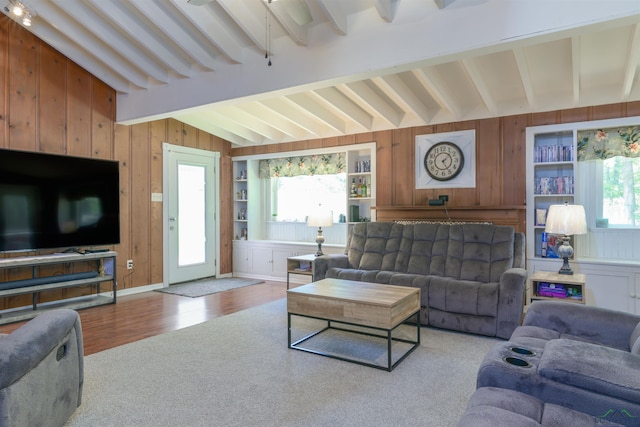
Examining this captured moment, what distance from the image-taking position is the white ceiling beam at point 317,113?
479 centimetres

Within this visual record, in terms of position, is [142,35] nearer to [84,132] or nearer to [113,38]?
[113,38]

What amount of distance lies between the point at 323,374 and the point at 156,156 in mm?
4262

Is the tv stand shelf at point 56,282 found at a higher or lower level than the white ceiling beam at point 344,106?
lower

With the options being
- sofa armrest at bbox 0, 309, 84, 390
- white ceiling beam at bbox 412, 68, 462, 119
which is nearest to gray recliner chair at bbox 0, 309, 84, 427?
sofa armrest at bbox 0, 309, 84, 390

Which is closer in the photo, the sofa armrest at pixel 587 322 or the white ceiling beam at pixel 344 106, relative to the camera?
the sofa armrest at pixel 587 322

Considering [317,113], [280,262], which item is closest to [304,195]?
[280,262]

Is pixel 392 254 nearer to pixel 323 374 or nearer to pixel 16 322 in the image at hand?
pixel 323 374

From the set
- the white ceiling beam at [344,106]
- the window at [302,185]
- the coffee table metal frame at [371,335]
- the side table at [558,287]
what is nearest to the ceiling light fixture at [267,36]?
the white ceiling beam at [344,106]

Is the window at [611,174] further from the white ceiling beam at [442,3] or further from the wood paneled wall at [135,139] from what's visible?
the white ceiling beam at [442,3]

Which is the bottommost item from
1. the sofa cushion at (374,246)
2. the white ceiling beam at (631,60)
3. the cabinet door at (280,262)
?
the cabinet door at (280,262)

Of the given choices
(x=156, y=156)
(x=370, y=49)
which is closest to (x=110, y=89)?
(x=156, y=156)

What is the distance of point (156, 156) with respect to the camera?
5.64 metres

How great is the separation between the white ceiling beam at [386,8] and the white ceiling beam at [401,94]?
1000 mm

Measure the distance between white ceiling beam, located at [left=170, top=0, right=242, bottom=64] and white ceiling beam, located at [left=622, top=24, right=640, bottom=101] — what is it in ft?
10.7
